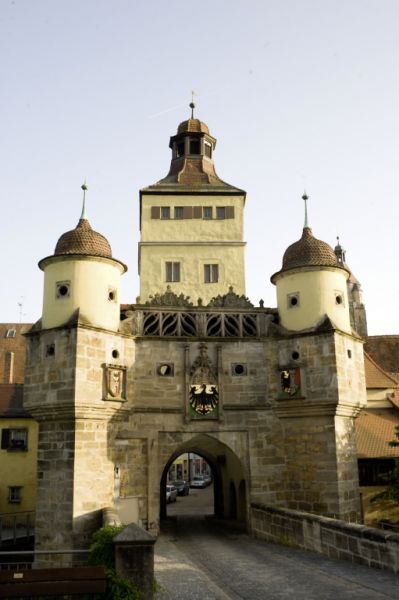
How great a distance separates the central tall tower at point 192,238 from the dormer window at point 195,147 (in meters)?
2.71

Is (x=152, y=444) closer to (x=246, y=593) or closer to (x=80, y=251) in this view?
(x=80, y=251)

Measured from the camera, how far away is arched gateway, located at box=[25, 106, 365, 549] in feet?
64.5

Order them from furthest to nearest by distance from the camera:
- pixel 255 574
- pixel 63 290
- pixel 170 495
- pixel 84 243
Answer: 1. pixel 170 495
2. pixel 84 243
3. pixel 63 290
4. pixel 255 574

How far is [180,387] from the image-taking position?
2191 centimetres

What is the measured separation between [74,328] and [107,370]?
1792mm

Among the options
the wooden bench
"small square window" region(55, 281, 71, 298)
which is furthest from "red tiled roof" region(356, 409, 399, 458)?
the wooden bench

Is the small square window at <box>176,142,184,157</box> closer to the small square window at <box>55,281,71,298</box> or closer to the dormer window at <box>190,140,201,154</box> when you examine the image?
the dormer window at <box>190,140,201,154</box>

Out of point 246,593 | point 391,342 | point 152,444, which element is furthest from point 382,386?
point 246,593

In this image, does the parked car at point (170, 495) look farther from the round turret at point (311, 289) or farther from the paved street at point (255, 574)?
the round turret at point (311, 289)

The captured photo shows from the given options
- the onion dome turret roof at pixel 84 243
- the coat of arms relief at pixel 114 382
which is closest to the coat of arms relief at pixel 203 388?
the coat of arms relief at pixel 114 382

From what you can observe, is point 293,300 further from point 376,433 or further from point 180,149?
point 180,149

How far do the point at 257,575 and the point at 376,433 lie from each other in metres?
16.8

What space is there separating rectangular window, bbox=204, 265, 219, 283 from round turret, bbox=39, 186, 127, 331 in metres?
10.5

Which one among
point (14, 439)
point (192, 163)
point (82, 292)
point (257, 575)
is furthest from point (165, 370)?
point (192, 163)
